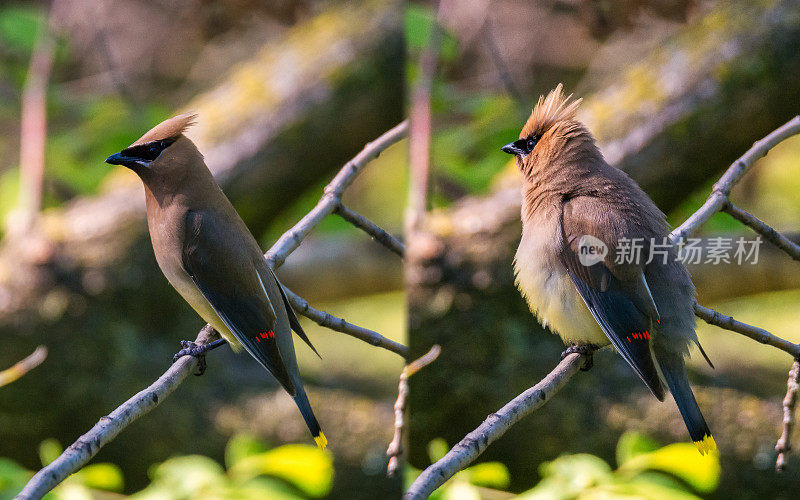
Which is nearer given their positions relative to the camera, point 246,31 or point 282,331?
point 282,331

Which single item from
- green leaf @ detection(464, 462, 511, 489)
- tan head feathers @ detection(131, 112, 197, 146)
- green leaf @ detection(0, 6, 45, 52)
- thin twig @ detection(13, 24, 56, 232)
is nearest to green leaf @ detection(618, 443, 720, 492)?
green leaf @ detection(464, 462, 511, 489)

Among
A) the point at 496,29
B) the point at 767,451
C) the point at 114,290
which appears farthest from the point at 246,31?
the point at 767,451

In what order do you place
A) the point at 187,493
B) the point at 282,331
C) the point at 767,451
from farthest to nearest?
the point at 187,493, the point at 282,331, the point at 767,451

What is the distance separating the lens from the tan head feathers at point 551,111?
2.06 meters

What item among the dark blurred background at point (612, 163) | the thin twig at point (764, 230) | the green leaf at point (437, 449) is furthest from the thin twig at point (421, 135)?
the thin twig at point (764, 230)

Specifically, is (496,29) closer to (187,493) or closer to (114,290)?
(114,290)

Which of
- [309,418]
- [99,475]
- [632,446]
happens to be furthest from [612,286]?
A: [99,475]

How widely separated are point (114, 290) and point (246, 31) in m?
0.86

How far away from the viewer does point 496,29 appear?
7.39 ft

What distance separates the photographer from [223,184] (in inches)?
84.7

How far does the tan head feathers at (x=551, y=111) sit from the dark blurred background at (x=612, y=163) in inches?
1.5

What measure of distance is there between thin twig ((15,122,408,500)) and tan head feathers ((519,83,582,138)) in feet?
1.27

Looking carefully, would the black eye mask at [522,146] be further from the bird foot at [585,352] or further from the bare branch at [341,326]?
the bare branch at [341,326]

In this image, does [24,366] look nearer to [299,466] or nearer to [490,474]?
[299,466]
